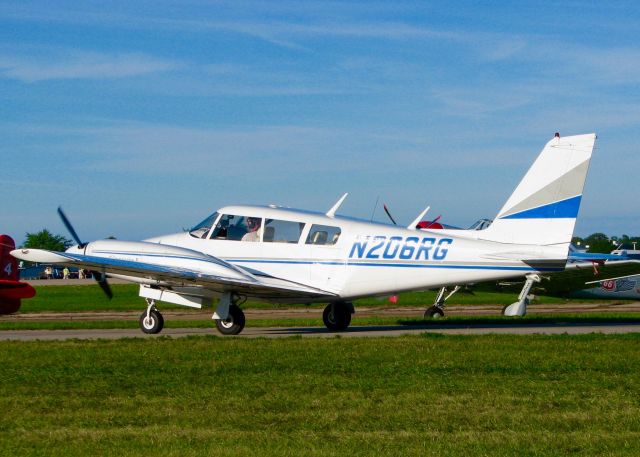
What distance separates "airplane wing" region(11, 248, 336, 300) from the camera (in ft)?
61.7

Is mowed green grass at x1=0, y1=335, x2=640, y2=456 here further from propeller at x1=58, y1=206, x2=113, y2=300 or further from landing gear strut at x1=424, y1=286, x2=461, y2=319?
landing gear strut at x1=424, y1=286, x2=461, y2=319

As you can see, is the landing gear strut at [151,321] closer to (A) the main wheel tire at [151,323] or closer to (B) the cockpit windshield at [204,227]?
(A) the main wheel tire at [151,323]

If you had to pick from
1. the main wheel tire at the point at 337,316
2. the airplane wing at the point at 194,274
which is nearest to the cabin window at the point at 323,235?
the airplane wing at the point at 194,274

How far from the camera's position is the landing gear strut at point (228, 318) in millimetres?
19844

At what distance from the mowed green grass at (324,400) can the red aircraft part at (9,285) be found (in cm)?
797

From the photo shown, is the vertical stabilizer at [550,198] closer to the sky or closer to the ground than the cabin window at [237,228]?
closer to the sky

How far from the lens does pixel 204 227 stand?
2111 cm

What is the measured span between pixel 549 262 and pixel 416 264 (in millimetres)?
2716

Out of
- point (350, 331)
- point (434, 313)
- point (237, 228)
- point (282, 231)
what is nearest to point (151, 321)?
point (237, 228)

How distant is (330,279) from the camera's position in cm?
1988

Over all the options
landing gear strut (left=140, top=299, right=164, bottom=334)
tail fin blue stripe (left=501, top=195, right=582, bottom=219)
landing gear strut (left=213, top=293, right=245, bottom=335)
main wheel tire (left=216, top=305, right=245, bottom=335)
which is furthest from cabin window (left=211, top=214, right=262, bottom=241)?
tail fin blue stripe (left=501, top=195, right=582, bottom=219)

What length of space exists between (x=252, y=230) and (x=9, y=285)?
718 cm

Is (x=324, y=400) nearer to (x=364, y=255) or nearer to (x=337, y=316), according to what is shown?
(x=364, y=255)

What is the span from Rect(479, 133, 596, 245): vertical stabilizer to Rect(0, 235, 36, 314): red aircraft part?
1198 centimetres
